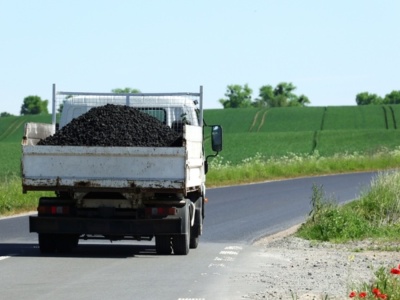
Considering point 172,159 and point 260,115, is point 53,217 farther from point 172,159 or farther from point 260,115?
point 260,115

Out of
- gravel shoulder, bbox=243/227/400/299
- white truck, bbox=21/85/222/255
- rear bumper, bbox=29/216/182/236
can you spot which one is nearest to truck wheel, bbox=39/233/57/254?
white truck, bbox=21/85/222/255

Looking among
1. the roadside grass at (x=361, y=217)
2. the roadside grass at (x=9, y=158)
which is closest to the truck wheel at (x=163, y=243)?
the roadside grass at (x=361, y=217)

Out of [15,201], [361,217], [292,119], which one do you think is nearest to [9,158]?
[15,201]

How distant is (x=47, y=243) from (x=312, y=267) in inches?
172

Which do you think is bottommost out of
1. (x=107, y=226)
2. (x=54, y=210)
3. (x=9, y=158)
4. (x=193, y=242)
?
(x=193, y=242)

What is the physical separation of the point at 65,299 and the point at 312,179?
131 ft

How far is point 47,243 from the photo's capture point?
20156 millimetres

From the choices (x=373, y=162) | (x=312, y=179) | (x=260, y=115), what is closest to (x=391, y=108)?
(x=260, y=115)

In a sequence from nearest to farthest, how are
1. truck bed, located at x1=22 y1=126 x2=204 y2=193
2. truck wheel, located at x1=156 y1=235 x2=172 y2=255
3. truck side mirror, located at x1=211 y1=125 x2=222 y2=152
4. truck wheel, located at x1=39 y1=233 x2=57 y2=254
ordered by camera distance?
truck bed, located at x1=22 y1=126 x2=204 y2=193, truck wheel, located at x1=39 y1=233 x2=57 y2=254, truck wheel, located at x1=156 y1=235 x2=172 y2=255, truck side mirror, located at x1=211 y1=125 x2=222 y2=152

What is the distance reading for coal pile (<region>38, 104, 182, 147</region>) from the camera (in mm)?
19844

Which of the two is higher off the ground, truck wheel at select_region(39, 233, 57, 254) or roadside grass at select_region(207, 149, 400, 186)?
roadside grass at select_region(207, 149, 400, 186)

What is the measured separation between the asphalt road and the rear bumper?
0.41 m

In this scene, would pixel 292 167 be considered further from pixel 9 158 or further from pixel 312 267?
pixel 312 267

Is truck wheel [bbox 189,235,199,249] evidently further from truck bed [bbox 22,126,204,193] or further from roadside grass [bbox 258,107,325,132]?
roadside grass [bbox 258,107,325,132]
